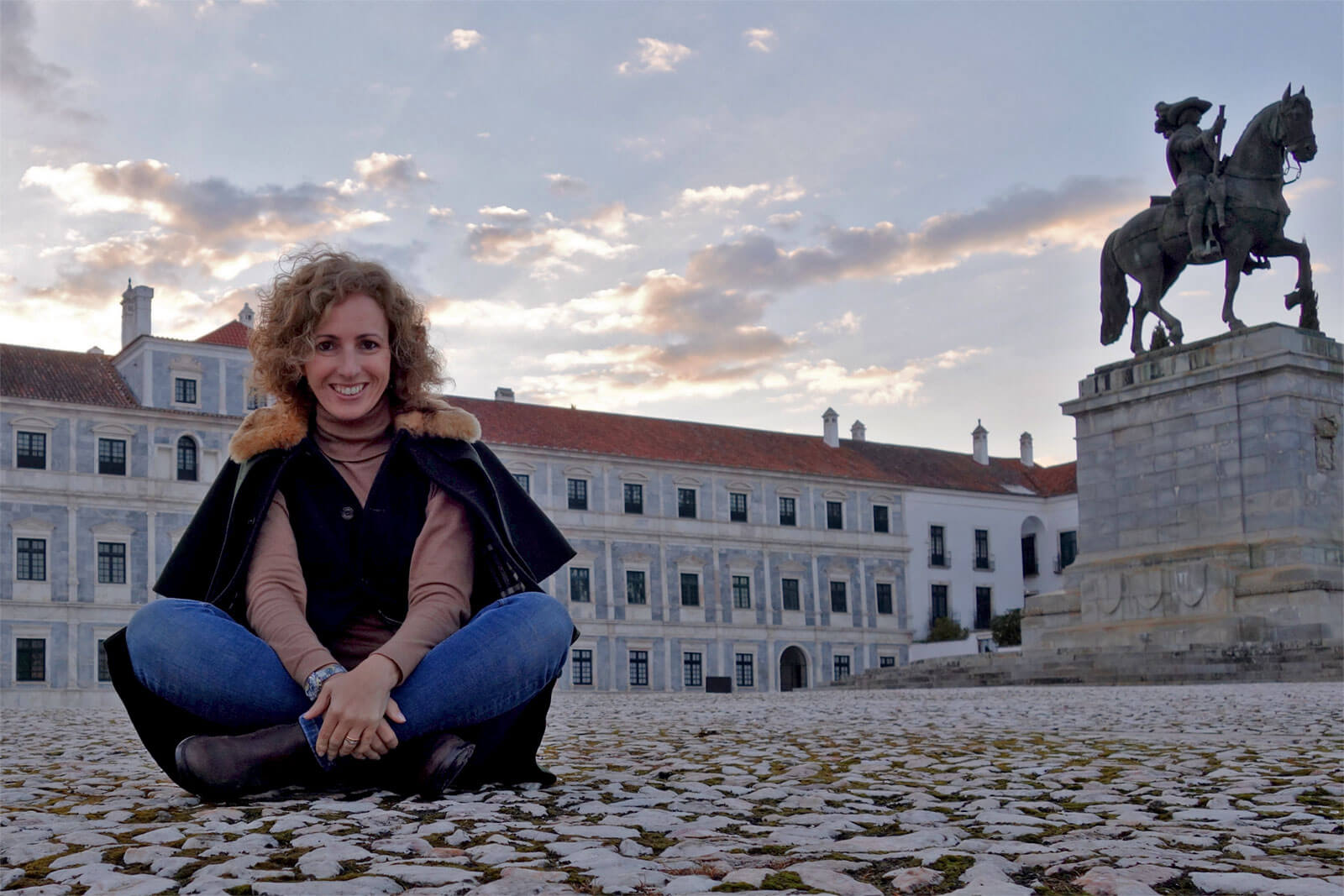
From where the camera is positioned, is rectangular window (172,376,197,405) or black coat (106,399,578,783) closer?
black coat (106,399,578,783)

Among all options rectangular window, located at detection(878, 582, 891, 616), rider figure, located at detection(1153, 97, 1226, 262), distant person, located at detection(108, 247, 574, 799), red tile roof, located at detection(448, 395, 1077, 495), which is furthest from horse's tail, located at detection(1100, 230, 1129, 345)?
rectangular window, located at detection(878, 582, 891, 616)

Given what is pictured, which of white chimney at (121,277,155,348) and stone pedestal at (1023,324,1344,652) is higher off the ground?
white chimney at (121,277,155,348)

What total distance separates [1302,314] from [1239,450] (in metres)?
2.08

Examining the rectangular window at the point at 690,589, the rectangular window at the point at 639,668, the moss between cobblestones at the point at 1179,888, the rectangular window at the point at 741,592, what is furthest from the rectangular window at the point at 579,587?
the moss between cobblestones at the point at 1179,888

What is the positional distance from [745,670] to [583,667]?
627cm

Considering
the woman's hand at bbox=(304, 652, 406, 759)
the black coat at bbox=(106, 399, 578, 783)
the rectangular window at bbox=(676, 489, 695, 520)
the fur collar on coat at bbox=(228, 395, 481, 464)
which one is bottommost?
the woman's hand at bbox=(304, 652, 406, 759)

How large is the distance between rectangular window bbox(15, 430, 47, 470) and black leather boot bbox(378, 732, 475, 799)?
38.8m

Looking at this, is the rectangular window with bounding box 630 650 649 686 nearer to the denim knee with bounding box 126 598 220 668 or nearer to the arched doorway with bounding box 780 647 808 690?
the arched doorway with bounding box 780 647 808 690

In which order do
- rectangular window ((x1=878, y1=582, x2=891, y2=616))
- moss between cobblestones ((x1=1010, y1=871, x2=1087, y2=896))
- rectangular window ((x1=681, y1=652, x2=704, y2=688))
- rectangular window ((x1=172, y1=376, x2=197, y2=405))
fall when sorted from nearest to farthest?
1. moss between cobblestones ((x1=1010, y1=871, x2=1087, y2=896))
2. rectangular window ((x1=172, y1=376, x2=197, y2=405))
3. rectangular window ((x1=681, y1=652, x2=704, y2=688))
4. rectangular window ((x1=878, y1=582, x2=891, y2=616))

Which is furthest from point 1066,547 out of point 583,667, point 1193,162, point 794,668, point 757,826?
point 757,826

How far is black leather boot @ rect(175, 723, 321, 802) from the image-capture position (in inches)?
156

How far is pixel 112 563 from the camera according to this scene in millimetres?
40344

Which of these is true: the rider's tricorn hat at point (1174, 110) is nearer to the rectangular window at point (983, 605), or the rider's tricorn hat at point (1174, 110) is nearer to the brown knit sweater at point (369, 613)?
the brown knit sweater at point (369, 613)

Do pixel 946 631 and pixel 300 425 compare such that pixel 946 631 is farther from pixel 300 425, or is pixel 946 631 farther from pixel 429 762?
pixel 429 762
